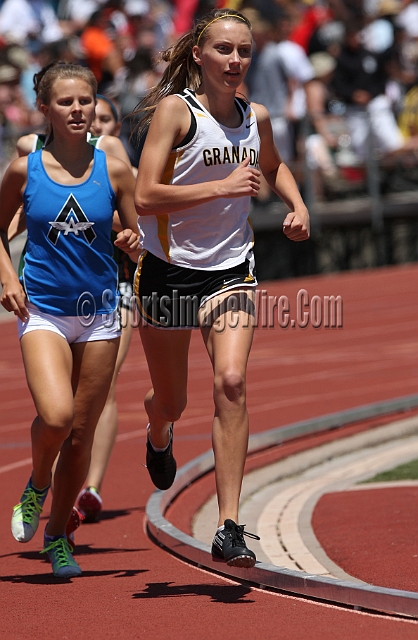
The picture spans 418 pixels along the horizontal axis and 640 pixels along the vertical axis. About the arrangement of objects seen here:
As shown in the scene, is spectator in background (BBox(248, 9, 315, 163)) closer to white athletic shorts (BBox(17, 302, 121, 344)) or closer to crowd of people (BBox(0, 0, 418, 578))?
crowd of people (BBox(0, 0, 418, 578))

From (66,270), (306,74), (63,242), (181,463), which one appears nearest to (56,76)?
(63,242)

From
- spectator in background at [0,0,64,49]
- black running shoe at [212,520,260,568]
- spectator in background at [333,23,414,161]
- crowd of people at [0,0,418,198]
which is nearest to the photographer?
black running shoe at [212,520,260,568]

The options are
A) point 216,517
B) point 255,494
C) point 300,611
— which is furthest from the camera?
point 255,494

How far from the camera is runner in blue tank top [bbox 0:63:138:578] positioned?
530cm

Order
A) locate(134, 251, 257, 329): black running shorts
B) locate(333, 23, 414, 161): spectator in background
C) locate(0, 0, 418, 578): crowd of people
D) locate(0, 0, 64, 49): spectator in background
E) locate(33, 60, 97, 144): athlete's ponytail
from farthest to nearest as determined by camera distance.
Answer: locate(0, 0, 64, 49): spectator in background
locate(333, 23, 414, 161): spectator in background
locate(33, 60, 97, 144): athlete's ponytail
locate(134, 251, 257, 329): black running shorts
locate(0, 0, 418, 578): crowd of people

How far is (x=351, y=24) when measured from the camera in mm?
19094

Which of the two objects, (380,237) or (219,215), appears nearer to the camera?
(219,215)

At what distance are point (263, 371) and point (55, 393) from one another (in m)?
6.77

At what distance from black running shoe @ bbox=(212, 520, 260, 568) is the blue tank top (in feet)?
4.06

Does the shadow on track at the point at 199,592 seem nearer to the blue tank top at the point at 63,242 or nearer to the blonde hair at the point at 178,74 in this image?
the blue tank top at the point at 63,242

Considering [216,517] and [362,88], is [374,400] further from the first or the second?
[362,88]

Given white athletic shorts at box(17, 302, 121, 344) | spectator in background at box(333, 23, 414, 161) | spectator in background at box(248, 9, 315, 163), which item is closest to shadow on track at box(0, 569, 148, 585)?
white athletic shorts at box(17, 302, 121, 344)

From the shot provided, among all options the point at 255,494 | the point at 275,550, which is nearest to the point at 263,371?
the point at 255,494

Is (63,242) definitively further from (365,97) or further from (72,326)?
(365,97)
